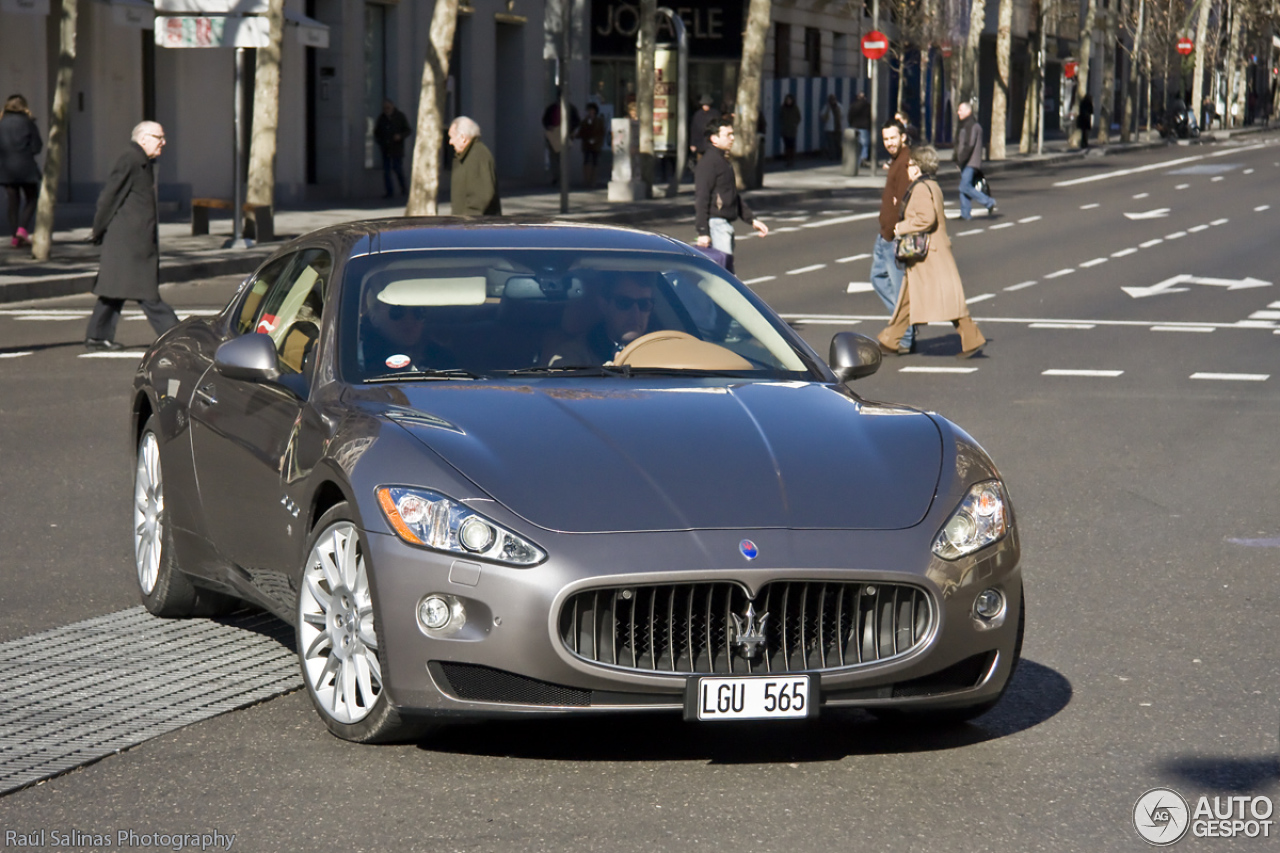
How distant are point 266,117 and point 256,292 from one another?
20.3 m

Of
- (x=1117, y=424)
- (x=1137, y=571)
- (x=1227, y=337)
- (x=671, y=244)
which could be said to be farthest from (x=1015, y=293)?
(x=671, y=244)

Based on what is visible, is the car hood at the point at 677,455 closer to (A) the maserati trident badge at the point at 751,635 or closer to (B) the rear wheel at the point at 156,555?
(A) the maserati trident badge at the point at 751,635

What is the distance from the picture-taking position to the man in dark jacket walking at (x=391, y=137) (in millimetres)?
36844

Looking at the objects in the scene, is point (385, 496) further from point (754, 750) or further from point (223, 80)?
point (223, 80)

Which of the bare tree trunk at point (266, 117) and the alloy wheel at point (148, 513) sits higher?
the bare tree trunk at point (266, 117)

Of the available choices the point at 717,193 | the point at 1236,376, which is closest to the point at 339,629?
the point at 1236,376

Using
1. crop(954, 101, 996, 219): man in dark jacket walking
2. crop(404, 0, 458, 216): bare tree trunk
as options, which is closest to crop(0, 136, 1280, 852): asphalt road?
crop(404, 0, 458, 216): bare tree trunk

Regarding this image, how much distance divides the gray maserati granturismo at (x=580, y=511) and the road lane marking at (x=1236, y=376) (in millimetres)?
8976

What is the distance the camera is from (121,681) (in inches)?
230

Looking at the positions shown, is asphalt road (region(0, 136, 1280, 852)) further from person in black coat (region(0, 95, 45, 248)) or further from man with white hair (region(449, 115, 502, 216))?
person in black coat (region(0, 95, 45, 248))

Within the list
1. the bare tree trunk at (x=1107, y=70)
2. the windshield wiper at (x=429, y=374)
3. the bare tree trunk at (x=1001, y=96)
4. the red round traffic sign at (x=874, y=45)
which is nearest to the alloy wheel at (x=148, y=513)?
the windshield wiper at (x=429, y=374)

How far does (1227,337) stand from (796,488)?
13248 millimetres

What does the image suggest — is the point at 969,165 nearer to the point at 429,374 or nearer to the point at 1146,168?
the point at 1146,168

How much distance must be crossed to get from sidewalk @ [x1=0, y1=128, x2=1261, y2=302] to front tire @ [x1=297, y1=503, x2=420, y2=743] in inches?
301
